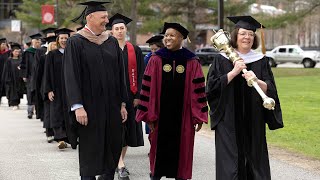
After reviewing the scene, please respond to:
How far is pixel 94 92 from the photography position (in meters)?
6.47

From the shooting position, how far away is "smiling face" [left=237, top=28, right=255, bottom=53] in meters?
6.14

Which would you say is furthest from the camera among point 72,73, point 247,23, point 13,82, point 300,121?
point 13,82

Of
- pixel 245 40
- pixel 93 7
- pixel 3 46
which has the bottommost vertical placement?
pixel 245 40

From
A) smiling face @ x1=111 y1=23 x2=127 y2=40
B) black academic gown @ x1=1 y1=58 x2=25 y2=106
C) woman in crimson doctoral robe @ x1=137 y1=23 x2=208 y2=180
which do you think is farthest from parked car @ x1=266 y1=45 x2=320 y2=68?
woman in crimson doctoral robe @ x1=137 y1=23 x2=208 y2=180

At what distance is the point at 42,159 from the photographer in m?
10.0

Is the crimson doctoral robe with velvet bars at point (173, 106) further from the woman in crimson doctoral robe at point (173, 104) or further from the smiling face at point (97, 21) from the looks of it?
the smiling face at point (97, 21)

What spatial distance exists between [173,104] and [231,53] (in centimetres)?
125

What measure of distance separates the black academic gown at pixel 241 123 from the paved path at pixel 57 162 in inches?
84.1

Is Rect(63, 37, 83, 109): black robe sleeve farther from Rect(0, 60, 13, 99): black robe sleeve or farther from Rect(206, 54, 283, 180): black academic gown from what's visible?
Rect(0, 60, 13, 99): black robe sleeve

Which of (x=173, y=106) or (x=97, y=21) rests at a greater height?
(x=97, y=21)

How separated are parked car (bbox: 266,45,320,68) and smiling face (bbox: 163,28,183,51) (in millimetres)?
37367

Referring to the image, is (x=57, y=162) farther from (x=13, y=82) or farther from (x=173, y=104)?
(x=13, y=82)

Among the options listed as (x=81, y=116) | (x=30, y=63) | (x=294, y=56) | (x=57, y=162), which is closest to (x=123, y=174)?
(x=57, y=162)

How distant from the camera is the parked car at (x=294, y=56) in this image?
4350 cm
